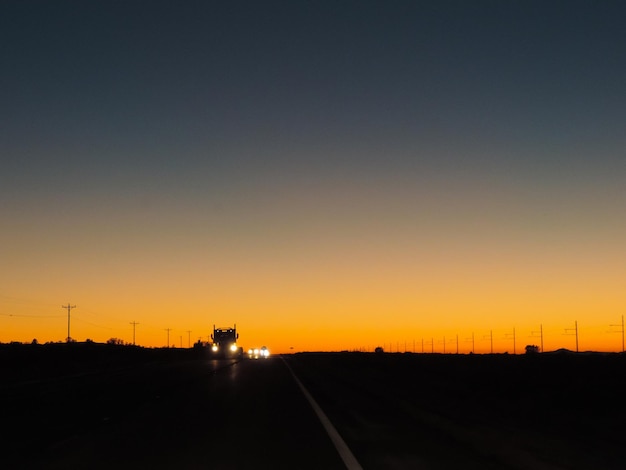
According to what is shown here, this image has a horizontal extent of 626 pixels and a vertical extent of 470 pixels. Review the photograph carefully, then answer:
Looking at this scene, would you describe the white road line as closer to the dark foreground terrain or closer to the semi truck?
the dark foreground terrain

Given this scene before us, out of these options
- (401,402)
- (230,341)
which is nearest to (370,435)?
(401,402)

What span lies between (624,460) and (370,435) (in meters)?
6.57

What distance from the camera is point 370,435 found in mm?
19344

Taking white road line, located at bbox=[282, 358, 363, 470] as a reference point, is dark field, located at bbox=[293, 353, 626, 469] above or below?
above

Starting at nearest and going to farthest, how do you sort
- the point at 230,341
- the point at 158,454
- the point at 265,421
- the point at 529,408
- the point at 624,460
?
the point at 624,460, the point at 158,454, the point at 265,421, the point at 529,408, the point at 230,341

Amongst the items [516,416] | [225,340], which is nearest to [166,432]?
[516,416]

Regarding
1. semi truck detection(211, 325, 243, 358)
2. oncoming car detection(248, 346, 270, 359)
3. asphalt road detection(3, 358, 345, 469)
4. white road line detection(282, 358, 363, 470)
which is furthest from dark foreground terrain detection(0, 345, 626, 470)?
oncoming car detection(248, 346, 270, 359)

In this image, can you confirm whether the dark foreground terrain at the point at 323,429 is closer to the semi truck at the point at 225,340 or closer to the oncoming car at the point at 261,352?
the semi truck at the point at 225,340

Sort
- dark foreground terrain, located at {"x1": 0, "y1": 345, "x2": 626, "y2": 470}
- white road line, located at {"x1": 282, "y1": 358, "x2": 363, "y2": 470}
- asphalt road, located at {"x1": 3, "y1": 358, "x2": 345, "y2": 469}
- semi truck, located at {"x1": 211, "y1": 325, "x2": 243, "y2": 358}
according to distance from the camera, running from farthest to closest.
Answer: semi truck, located at {"x1": 211, "y1": 325, "x2": 243, "y2": 358}
asphalt road, located at {"x1": 3, "y1": 358, "x2": 345, "y2": 469}
dark foreground terrain, located at {"x1": 0, "y1": 345, "x2": 626, "y2": 470}
white road line, located at {"x1": 282, "y1": 358, "x2": 363, "y2": 470}

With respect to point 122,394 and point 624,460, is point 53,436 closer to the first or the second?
point 624,460

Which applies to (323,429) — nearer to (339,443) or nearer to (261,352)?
(339,443)

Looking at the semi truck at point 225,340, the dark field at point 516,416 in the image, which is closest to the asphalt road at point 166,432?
the dark field at point 516,416

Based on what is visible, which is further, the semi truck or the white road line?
the semi truck

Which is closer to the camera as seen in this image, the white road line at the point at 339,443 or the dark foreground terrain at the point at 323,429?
the white road line at the point at 339,443
